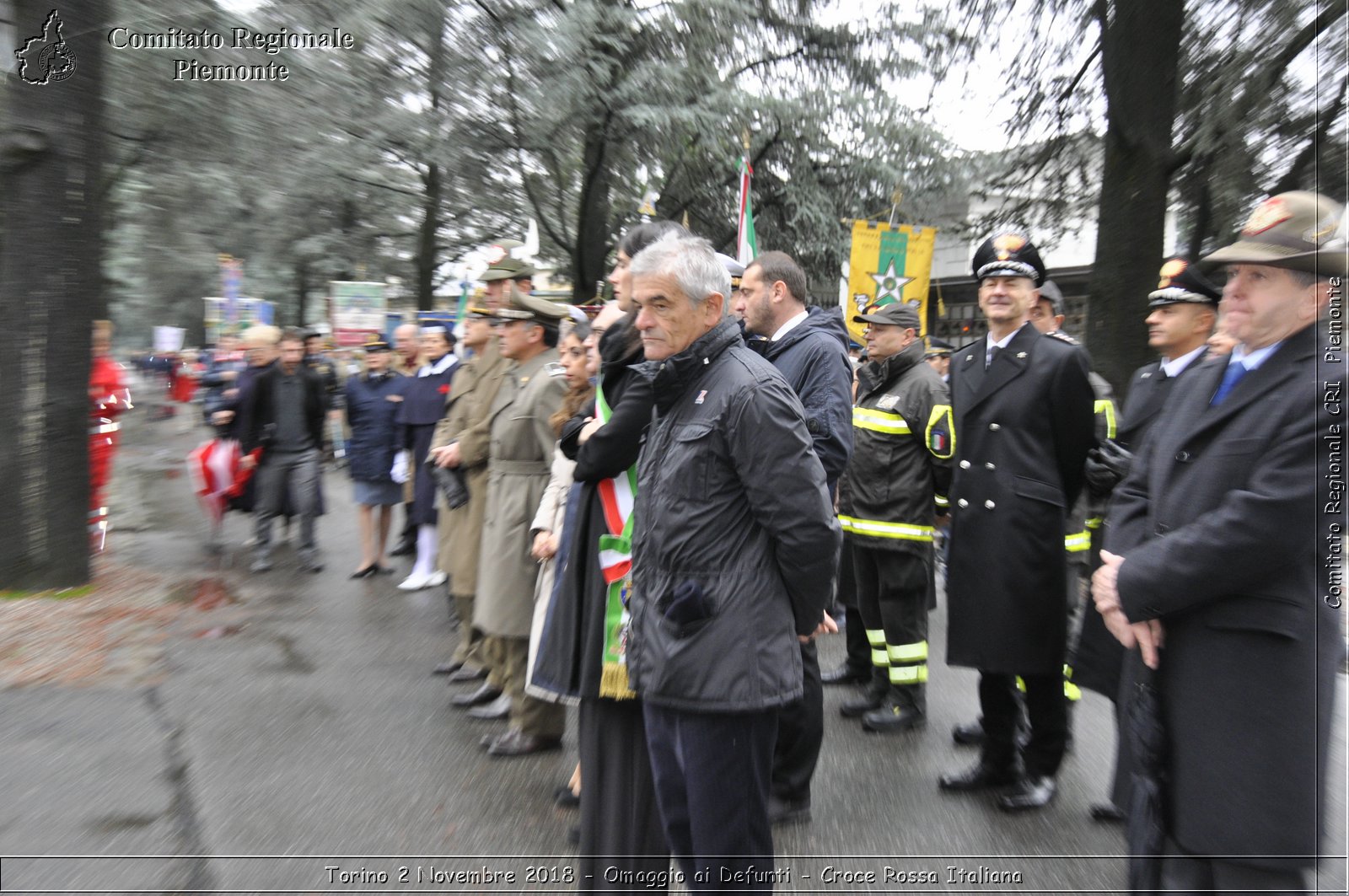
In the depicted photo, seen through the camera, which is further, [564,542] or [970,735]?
[970,735]

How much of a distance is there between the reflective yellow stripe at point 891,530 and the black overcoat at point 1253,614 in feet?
7.65

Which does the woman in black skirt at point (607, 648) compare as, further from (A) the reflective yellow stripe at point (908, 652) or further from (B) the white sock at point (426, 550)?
(B) the white sock at point (426, 550)

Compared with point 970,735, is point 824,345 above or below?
above

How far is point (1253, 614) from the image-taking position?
2379mm

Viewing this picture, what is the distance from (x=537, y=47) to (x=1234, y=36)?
23.6ft

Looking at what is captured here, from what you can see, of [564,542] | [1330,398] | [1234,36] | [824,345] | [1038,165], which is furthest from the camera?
[1038,165]

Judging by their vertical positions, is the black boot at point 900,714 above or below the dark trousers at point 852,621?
below

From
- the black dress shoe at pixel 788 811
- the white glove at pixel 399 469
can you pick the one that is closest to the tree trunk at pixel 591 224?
the white glove at pixel 399 469

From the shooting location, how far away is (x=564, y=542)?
3.33m

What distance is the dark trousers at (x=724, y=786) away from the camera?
8.33ft

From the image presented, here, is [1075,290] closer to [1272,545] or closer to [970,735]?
[970,735]

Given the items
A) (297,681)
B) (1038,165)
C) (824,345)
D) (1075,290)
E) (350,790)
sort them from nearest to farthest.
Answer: (824,345), (350,790), (297,681), (1038,165), (1075,290)

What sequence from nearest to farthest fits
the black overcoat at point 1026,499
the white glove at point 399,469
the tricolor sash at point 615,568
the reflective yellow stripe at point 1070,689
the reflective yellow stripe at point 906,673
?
the tricolor sash at point 615,568, the black overcoat at point 1026,499, the reflective yellow stripe at point 1070,689, the reflective yellow stripe at point 906,673, the white glove at point 399,469

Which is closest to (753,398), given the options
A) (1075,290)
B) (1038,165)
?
(1038,165)
